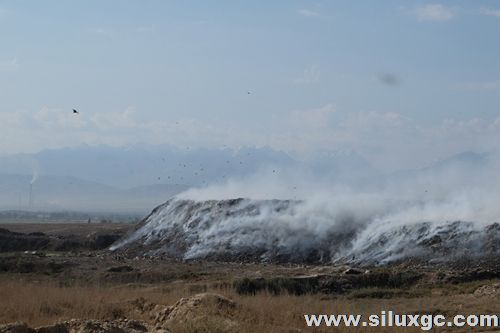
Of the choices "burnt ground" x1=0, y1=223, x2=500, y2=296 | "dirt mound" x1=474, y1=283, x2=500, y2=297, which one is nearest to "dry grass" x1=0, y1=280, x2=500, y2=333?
"dirt mound" x1=474, y1=283, x2=500, y2=297

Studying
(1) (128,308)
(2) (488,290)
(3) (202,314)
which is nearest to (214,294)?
(3) (202,314)

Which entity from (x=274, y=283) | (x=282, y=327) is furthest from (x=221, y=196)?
(x=282, y=327)

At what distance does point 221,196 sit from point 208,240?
15.1 meters

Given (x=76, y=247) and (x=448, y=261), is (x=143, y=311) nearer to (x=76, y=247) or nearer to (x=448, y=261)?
(x=448, y=261)

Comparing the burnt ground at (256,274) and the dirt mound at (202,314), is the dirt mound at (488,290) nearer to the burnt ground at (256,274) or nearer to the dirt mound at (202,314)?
the burnt ground at (256,274)

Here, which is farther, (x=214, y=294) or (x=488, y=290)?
(x=488, y=290)

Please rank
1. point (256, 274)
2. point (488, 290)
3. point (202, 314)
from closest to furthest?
point (202, 314), point (488, 290), point (256, 274)

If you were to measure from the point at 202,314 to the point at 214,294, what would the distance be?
107 inches

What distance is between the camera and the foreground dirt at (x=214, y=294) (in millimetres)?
17688

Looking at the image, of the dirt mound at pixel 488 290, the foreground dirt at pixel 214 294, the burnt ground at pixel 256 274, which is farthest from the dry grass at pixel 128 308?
the burnt ground at pixel 256 274

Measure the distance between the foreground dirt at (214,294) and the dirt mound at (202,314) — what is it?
30 millimetres

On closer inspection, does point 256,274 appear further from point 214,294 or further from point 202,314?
point 202,314

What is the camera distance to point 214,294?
20.3 metres

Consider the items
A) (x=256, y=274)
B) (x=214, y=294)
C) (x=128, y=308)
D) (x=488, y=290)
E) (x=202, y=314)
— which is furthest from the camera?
(x=256, y=274)
